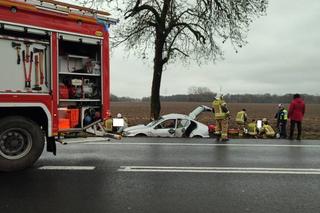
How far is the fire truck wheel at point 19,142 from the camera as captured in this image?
288 inches

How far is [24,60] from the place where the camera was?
745 cm

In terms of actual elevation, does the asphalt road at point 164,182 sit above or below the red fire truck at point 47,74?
below

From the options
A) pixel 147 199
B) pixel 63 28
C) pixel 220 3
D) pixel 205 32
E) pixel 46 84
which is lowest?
pixel 147 199

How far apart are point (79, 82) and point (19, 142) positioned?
1655mm

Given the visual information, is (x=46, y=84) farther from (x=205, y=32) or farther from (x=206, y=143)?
(x=205, y=32)

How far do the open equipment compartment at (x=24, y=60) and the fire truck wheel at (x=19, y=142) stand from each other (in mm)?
553

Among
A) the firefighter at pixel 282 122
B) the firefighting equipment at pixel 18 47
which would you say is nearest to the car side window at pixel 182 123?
the firefighter at pixel 282 122

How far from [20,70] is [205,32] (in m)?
15.4

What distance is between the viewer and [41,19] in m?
7.55

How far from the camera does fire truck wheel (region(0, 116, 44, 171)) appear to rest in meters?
7.31

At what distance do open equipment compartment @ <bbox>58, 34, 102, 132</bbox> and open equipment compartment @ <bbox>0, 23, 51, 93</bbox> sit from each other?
37cm

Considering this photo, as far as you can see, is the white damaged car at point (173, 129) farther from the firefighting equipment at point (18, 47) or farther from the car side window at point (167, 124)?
the firefighting equipment at point (18, 47)

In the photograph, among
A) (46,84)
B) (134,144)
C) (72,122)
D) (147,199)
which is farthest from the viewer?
(134,144)

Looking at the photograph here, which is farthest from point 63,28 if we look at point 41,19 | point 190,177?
point 190,177
